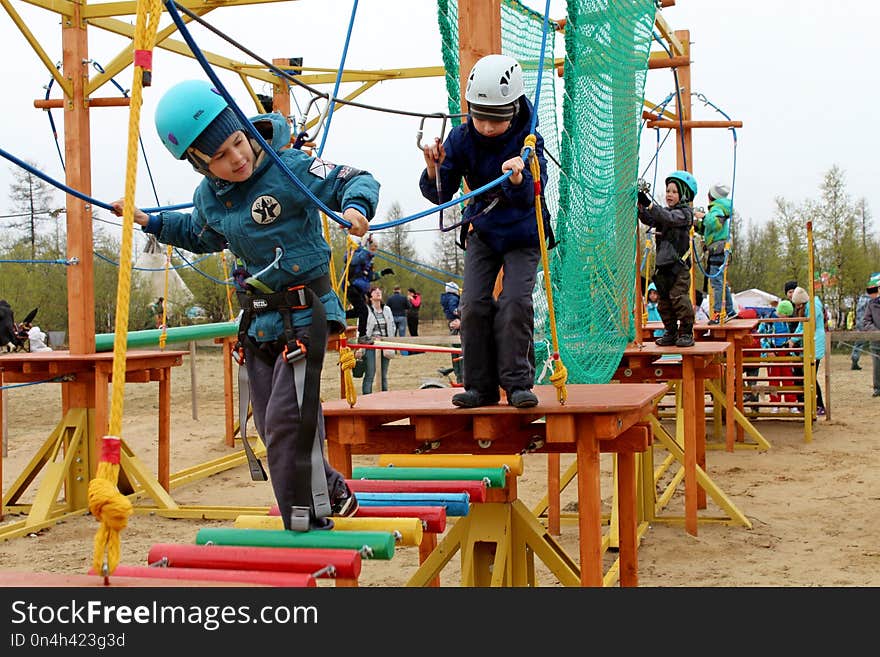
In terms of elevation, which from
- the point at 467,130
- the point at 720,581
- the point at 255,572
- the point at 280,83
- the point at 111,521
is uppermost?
the point at 280,83

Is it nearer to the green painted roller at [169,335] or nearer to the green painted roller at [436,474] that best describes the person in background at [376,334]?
the green painted roller at [169,335]

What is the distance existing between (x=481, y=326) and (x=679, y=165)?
6.96 m

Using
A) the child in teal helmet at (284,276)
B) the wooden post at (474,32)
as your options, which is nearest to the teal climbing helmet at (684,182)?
the wooden post at (474,32)

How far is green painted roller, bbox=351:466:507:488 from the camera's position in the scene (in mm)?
4211

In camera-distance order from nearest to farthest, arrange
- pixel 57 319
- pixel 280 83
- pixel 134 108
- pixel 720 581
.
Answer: pixel 134 108 → pixel 720 581 → pixel 280 83 → pixel 57 319

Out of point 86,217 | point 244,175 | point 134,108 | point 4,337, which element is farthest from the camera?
point 4,337

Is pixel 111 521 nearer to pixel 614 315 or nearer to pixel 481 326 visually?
pixel 481 326

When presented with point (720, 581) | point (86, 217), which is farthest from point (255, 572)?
point (86, 217)

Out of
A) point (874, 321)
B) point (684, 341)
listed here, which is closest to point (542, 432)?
point (684, 341)

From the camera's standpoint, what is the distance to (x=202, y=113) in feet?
9.66

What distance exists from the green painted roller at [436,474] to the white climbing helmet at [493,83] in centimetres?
153

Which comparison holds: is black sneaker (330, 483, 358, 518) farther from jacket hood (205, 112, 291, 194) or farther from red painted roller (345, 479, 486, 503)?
jacket hood (205, 112, 291, 194)

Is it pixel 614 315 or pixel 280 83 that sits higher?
pixel 280 83

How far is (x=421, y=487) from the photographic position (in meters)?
4.06
